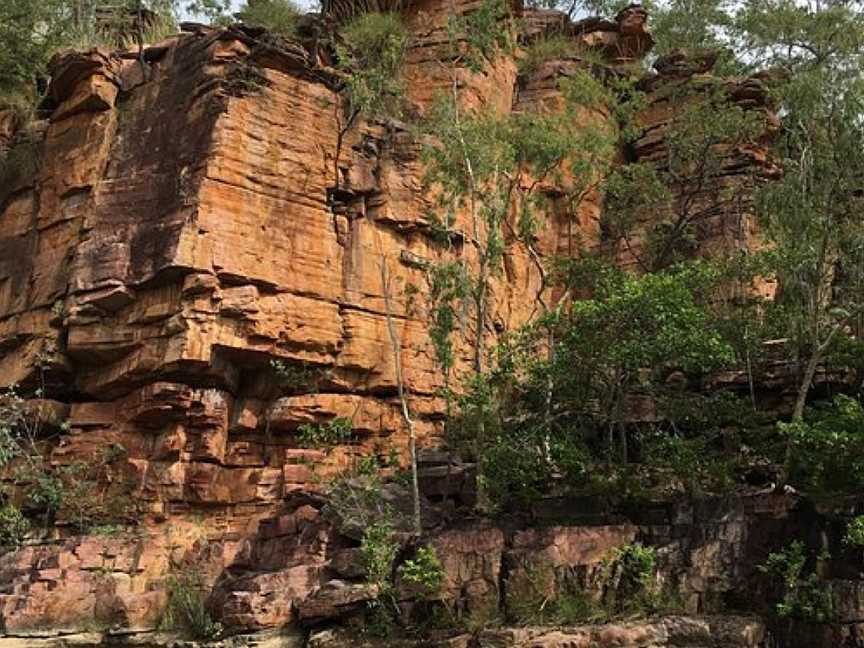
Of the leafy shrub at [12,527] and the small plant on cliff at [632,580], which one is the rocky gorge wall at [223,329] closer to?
the small plant on cliff at [632,580]

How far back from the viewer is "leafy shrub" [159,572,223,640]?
1529 centimetres

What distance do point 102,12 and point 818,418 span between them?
69.2 ft

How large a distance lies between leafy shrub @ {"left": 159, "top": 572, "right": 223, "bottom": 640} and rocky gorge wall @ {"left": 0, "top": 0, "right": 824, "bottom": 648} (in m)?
0.27

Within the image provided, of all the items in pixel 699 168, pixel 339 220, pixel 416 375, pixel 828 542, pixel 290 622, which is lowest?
pixel 290 622

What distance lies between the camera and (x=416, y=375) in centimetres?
2042

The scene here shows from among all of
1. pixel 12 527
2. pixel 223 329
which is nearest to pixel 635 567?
pixel 223 329

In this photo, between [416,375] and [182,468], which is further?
[416,375]

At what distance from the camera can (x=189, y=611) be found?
51.4 ft

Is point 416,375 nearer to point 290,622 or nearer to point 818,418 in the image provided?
point 290,622

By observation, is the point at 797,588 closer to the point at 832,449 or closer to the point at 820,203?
the point at 832,449

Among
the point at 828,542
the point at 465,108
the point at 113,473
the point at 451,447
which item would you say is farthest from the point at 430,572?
the point at 465,108

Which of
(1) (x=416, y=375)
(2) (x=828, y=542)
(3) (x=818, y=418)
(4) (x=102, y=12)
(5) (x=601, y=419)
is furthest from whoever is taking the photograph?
(4) (x=102, y=12)

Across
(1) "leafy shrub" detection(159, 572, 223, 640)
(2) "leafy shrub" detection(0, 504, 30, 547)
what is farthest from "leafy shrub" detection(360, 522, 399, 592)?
(2) "leafy shrub" detection(0, 504, 30, 547)

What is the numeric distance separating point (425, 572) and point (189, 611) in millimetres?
4195
